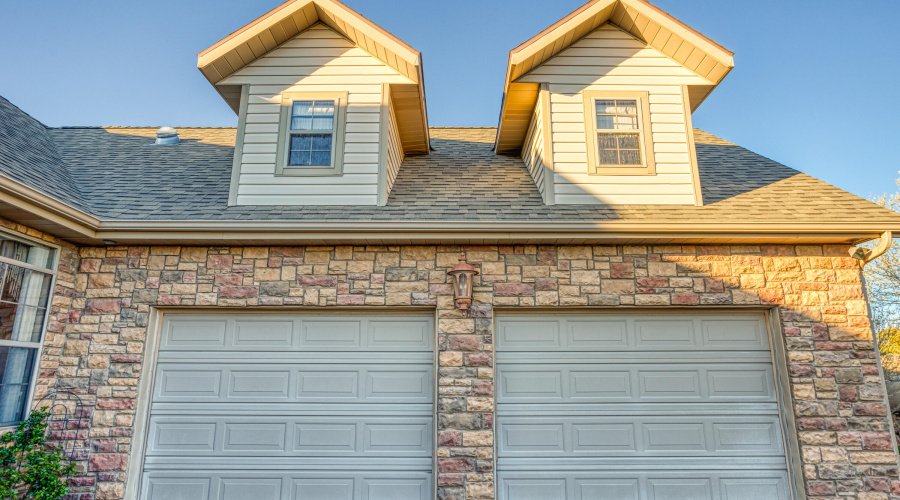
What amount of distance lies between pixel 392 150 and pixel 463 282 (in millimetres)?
2412

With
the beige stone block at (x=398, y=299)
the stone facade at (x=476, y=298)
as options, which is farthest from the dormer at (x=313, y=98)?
the beige stone block at (x=398, y=299)

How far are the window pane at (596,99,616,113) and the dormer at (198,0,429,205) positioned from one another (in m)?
2.29

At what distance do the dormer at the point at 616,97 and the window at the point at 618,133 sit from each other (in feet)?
0.04

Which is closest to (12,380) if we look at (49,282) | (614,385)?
(49,282)

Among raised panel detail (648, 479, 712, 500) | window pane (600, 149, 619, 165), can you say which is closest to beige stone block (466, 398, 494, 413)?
raised panel detail (648, 479, 712, 500)

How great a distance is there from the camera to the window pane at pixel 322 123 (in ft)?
20.4

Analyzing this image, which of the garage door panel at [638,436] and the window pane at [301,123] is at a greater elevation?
the window pane at [301,123]

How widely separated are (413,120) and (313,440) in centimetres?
438

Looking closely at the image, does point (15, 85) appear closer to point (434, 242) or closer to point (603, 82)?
point (434, 242)

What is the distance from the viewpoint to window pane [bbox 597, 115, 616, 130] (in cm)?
625

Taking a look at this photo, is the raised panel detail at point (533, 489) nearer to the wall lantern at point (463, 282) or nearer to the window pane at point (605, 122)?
the wall lantern at point (463, 282)

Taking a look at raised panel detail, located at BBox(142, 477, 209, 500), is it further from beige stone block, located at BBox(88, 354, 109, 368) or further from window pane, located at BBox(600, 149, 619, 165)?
window pane, located at BBox(600, 149, 619, 165)

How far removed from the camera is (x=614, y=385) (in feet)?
17.7

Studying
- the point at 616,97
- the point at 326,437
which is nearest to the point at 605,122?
the point at 616,97
